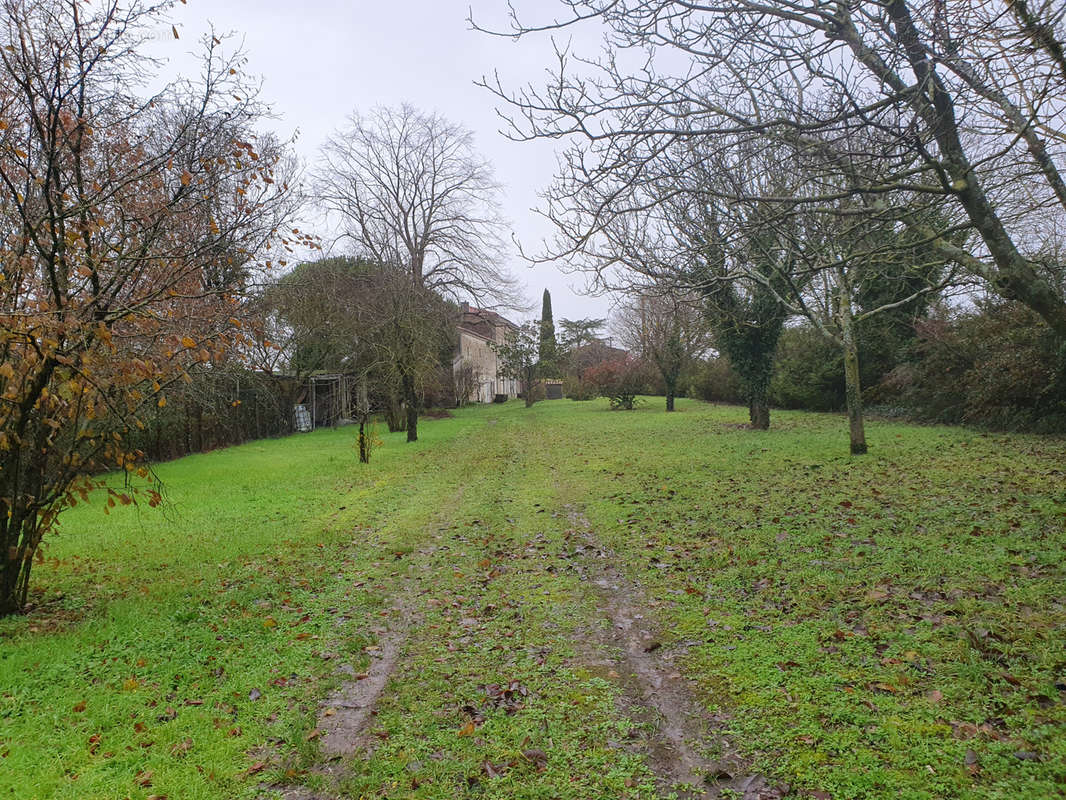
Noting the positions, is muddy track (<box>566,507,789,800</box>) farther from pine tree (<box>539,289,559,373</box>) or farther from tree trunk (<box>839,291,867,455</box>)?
pine tree (<box>539,289,559,373</box>)

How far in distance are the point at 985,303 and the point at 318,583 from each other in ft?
57.7

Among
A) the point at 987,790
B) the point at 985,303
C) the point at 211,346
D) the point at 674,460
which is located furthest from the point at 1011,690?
the point at 985,303

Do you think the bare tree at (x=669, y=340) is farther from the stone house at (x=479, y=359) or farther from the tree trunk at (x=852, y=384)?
the tree trunk at (x=852, y=384)

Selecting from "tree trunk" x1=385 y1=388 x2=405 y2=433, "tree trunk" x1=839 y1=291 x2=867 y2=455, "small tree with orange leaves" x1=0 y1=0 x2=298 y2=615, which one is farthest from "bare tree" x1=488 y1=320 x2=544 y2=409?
"small tree with orange leaves" x1=0 y1=0 x2=298 y2=615

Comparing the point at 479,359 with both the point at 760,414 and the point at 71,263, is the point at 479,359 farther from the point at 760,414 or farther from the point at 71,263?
the point at 71,263

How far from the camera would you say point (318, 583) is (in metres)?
6.42

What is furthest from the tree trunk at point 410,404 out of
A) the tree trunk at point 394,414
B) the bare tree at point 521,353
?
the bare tree at point 521,353

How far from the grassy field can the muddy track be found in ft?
0.29

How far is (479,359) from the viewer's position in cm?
5072

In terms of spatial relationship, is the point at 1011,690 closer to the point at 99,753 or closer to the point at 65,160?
the point at 99,753

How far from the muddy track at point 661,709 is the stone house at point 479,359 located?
26.4m

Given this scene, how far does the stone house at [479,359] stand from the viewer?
3909 cm

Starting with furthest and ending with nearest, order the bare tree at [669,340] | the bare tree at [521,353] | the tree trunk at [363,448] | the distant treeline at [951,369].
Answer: the bare tree at [521,353], the bare tree at [669,340], the tree trunk at [363,448], the distant treeline at [951,369]

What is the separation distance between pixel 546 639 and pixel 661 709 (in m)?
1.25
